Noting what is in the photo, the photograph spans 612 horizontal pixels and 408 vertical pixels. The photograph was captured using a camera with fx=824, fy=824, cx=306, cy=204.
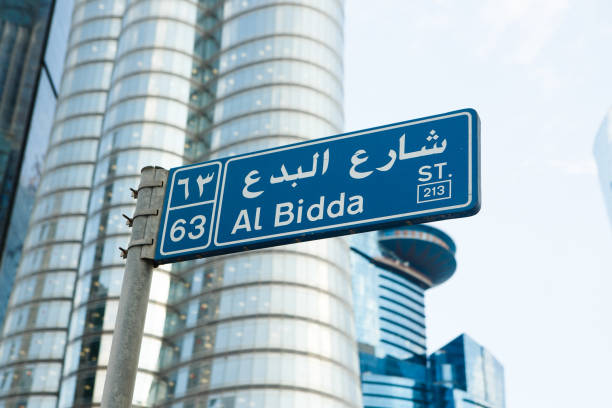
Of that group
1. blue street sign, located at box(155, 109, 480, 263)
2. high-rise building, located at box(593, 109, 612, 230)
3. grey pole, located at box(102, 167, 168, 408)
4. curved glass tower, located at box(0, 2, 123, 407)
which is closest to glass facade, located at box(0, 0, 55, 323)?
curved glass tower, located at box(0, 2, 123, 407)

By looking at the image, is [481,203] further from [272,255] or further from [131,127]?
[131,127]

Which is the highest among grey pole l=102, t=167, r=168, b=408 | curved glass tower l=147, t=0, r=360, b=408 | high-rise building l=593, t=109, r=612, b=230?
high-rise building l=593, t=109, r=612, b=230

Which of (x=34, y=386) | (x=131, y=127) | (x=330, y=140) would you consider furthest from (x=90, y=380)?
(x=330, y=140)

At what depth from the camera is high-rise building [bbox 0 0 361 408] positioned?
7056 cm

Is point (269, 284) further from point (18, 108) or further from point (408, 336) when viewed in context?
point (408, 336)

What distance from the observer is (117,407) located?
5512mm

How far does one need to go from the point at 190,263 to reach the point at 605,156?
133774 millimetres

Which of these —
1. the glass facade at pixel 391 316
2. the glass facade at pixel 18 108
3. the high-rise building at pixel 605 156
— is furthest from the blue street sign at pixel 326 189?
the high-rise building at pixel 605 156

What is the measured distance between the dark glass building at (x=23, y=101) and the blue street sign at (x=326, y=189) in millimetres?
103192

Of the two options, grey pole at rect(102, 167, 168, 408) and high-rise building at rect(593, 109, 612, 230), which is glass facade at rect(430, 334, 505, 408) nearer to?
high-rise building at rect(593, 109, 612, 230)

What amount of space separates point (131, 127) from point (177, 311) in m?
22.3

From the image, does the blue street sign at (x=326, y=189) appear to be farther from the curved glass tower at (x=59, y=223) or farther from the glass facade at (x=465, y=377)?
the glass facade at (x=465, y=377)

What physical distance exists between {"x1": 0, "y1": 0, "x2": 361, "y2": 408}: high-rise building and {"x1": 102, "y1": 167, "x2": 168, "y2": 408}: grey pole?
61830 millimetres

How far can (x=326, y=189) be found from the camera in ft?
20.3
